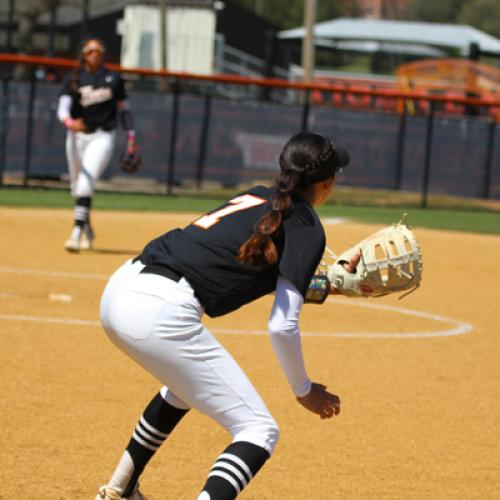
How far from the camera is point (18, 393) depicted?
750 centimetres

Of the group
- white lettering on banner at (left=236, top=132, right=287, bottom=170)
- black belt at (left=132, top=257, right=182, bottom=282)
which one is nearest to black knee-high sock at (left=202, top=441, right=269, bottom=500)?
black belt at (left=132, top=257, right=182, bottom=282)

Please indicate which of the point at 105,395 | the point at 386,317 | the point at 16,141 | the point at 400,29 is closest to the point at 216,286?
the point at 105,395

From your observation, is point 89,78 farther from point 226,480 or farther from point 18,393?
point 226,480

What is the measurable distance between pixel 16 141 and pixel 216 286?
17774 millimetres

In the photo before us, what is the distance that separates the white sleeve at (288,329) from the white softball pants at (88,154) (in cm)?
932

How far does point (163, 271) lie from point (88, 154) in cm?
929

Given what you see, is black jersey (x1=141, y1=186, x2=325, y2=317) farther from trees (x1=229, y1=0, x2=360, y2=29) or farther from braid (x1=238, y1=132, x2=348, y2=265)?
trees (x1=229, y1=0, x2=360, y2=29)

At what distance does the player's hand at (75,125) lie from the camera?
1366 cm

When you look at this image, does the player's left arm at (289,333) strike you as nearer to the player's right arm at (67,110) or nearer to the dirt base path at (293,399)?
the dirt base path at (293,399)

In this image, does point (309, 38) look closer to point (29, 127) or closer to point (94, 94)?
point (29, 127)

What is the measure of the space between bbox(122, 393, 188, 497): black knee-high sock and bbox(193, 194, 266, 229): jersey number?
2.78ft

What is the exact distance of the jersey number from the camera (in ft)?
15.8

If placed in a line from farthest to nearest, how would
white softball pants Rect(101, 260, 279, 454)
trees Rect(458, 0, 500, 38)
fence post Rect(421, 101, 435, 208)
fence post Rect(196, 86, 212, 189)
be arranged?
1. trees Rect(458, 0, 500, 38)
2. fence post Rect(421, 101, 435, 208)
3. fence post Rect(196, 86, 212, 189)
4. white softball pants Rect(101, 260, 279, 454)

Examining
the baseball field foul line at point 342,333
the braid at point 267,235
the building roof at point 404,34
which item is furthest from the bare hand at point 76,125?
the building roof at point 404,34
